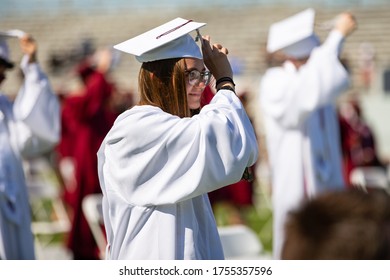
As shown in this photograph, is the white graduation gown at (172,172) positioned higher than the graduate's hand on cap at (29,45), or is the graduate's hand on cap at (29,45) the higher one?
the graduate's hand on cap at (29,45)

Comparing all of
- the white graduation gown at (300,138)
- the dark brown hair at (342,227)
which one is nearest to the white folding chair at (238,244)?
the white graduation gown at (300,138)

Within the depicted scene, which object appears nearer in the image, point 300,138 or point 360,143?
point 300,138

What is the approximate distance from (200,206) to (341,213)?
179cm

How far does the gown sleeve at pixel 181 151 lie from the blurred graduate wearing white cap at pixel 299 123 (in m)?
4.25

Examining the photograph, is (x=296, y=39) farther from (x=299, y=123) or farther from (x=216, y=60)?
(x=216, y=60)

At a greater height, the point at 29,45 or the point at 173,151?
the point at 29,45

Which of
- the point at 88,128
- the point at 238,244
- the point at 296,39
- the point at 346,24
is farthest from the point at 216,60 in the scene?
the point at 88,128

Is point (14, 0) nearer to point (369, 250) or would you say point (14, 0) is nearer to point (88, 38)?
point (88, 38)

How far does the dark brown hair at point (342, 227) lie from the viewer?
2.10 meters

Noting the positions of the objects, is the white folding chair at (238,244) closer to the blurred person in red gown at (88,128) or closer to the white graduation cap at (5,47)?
the white graduation cap at (5,47)

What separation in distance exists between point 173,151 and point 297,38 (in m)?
4.53

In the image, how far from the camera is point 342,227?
2.11 meters

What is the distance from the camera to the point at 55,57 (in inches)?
1244
